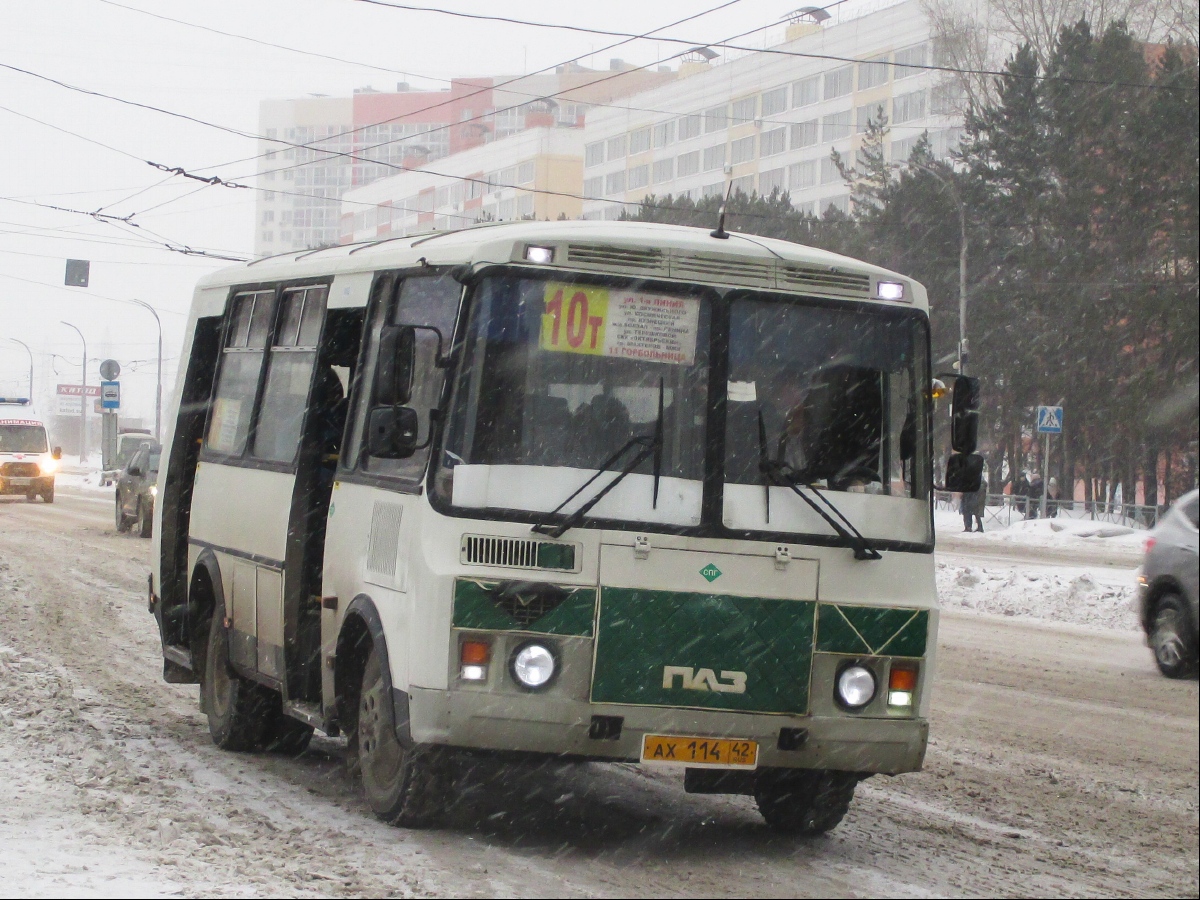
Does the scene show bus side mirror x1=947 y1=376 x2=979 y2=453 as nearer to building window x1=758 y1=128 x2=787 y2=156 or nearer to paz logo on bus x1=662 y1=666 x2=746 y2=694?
paz logo on bus x1=662 y1=666 x2=746 y2=694

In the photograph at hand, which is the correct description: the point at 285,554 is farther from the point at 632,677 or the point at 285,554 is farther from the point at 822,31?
the point at 822,31

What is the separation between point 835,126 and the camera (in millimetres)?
83188

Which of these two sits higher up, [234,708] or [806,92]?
[806,92]

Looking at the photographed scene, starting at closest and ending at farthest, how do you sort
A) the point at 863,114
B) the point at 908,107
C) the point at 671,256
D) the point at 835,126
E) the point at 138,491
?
the point at 671,256, the point at 138,491, the point at 908,107, the point at 863,114, the point at 835,126

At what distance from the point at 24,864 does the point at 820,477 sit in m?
3.33

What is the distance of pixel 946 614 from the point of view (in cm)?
2006

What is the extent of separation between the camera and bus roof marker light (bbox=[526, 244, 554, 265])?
6.77 metres

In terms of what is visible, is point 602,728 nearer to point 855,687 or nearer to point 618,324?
point 855,687

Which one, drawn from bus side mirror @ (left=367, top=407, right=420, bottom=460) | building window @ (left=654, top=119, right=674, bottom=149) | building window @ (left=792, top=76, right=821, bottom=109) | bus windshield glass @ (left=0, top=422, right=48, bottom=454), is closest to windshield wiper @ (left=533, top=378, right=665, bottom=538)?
bus side mirror @ (left=367, top=407, right=420, bottom=460)

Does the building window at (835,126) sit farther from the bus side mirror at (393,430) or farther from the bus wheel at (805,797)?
the bus side mirror at (393,430)

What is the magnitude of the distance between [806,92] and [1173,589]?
84.0 metres

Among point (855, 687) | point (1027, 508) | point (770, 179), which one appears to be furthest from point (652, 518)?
point (770, 179)

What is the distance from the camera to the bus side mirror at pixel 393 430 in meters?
6.68

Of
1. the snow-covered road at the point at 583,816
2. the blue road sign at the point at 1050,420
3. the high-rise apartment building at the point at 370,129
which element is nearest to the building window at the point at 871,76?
the high-rise apartment building at the point at 370,129
